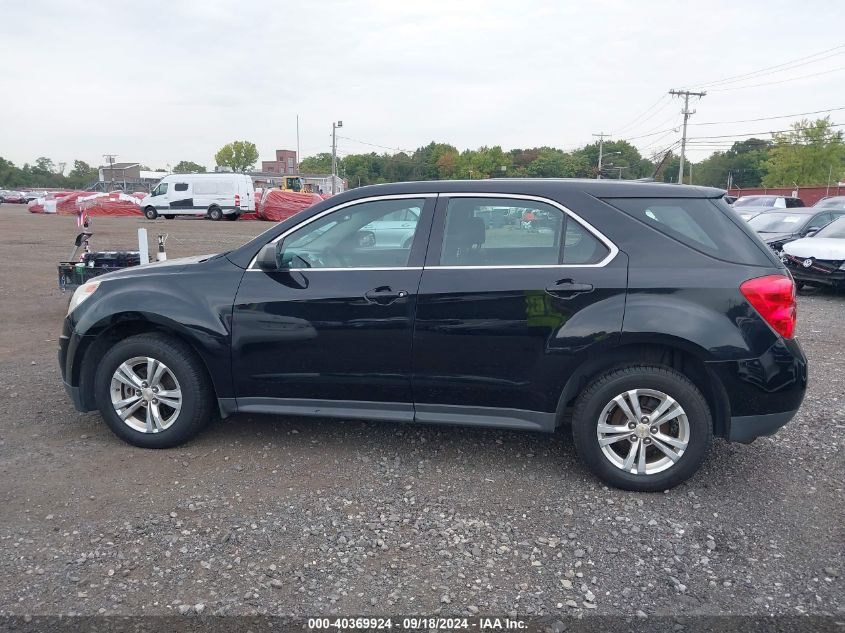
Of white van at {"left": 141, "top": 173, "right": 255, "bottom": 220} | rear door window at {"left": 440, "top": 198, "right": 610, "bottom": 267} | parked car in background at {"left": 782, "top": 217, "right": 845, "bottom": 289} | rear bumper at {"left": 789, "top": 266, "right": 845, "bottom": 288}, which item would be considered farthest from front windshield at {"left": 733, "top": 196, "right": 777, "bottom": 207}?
rear door window at {"left": 440, "top": 198, "right": 610, "bottom": 267}

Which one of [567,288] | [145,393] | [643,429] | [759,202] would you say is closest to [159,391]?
[145,393]

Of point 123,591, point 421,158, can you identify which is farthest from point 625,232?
point 421,158

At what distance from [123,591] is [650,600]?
2293 mm

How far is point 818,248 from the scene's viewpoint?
432 inches

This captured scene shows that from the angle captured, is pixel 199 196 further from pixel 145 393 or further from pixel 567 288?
pixel 567 288

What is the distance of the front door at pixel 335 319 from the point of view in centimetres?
399

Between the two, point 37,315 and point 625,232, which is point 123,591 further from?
point 37,315

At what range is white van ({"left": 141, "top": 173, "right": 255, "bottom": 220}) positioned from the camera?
34.6m

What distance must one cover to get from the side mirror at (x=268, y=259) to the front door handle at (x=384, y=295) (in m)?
0.61

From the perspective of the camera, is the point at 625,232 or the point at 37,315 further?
the point at 37,315

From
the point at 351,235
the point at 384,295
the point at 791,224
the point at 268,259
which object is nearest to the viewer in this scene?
the point at 384,295

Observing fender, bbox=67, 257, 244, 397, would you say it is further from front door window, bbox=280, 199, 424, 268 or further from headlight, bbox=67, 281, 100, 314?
front door window, bbox=280, 199, 424, 268

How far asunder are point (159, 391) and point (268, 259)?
3.82 ft

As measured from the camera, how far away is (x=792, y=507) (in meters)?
3.70
